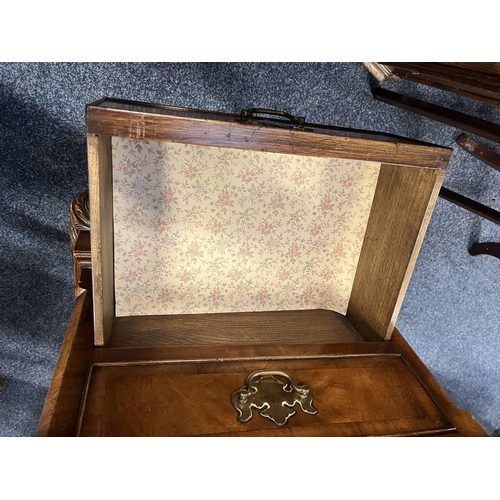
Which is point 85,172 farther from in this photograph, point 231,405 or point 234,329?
point 231,405

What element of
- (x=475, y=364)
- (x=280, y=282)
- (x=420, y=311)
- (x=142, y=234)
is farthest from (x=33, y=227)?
(x=475, y=364)

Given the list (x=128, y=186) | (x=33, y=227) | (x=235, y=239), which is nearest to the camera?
(x=128, y=186)

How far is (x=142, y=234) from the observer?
97 centimetres

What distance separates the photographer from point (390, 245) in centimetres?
91

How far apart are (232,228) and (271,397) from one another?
0.45 m

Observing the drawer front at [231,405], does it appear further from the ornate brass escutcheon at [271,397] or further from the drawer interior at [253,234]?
the drawer interior at [253,234]

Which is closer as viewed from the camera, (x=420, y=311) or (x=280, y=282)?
(x=280, y=282)

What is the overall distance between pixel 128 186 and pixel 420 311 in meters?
1.22

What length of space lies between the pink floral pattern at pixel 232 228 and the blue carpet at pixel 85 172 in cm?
28

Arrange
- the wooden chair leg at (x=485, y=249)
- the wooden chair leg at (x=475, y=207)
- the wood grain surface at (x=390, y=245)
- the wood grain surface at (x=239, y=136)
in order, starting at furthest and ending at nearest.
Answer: the wooden chair leg at (x=485, y=249)
the wooden chair leg at (x=475, y=207)
the wood grain surface at (x=390, y=245)
the wood grain surface at (x=239, y=136)

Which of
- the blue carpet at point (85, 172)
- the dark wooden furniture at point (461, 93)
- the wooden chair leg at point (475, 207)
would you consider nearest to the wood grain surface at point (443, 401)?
the dark wooden furniture at point (461, 93)

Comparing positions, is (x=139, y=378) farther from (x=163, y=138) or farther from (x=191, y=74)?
(x=191, y=74)

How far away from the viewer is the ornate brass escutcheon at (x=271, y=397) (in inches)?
26.6

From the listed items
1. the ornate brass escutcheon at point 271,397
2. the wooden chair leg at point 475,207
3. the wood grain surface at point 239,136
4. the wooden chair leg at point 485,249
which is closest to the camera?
the wood grain surface at point 239,136
